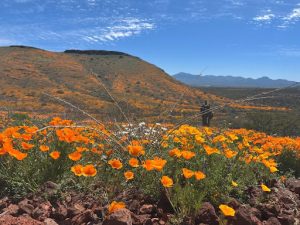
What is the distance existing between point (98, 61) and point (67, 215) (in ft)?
212

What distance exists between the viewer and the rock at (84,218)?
3148mm

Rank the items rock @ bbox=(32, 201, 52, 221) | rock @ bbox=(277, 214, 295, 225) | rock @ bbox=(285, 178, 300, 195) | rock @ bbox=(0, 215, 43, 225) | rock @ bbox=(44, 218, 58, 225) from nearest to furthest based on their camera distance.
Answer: rock @ bbox=(0, 215, 43, 225), rock @ bbox=(44, 218, 58, 225), rock @ bbox=(32, 201, 52, 221), rock @ bbox=(277, 214, 295, 225), rock @ bbox=(285, 178, 300, 195)

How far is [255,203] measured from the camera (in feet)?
12.2

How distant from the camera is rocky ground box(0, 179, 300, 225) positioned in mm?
3093

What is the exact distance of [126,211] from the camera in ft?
9.70

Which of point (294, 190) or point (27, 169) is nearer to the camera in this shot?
point (27, 169)

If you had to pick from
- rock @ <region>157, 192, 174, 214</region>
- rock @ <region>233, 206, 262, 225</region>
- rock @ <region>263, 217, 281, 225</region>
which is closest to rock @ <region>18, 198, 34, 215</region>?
rock @ <region>157, 192, 174, 214</region>

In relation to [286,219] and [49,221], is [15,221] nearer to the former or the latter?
[49,221]

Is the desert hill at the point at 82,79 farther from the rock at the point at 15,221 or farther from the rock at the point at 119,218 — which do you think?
the rock at the point at 119,218

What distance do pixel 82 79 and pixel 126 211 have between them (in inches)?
2035

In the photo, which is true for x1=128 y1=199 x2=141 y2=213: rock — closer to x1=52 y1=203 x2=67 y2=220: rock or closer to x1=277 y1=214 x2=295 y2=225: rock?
x1=52 y1=203 x2=67 y2=220: rock

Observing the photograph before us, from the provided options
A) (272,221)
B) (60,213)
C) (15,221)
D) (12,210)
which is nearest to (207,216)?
(272,221)

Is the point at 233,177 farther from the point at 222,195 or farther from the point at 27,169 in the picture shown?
the point at 27,169

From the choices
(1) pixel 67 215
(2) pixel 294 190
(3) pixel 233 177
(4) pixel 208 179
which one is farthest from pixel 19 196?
(2) pixel 294 190
